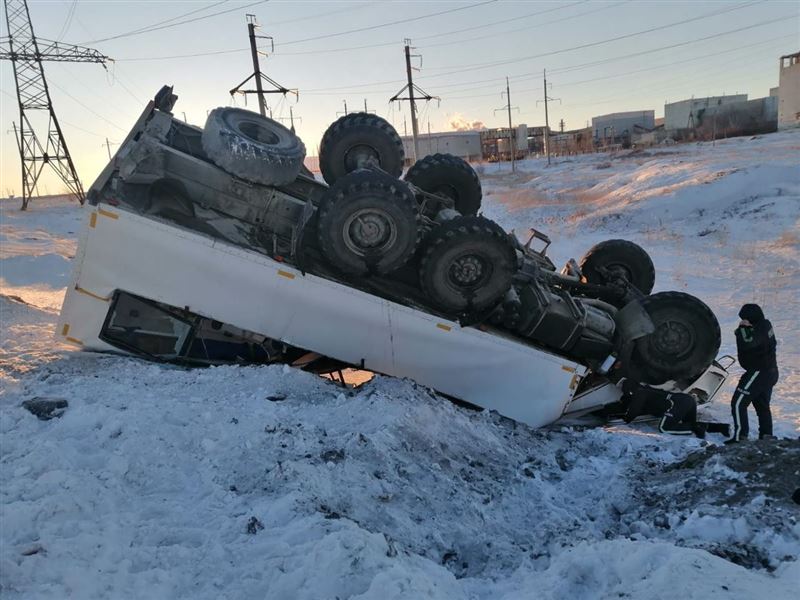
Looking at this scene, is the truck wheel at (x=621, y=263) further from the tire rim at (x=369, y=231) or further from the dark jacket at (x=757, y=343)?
the tire rim at (x=369, y=231)

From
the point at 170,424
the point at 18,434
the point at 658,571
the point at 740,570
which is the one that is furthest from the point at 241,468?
the point at 740,570

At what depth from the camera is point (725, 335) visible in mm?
8336

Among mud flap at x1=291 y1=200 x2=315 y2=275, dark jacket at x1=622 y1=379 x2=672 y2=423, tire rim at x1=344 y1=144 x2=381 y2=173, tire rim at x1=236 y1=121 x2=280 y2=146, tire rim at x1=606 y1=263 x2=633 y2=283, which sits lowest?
dark jacket at x1=622 y1=379 x2=672 y2=423

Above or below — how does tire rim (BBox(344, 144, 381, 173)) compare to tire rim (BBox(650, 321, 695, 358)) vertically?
above

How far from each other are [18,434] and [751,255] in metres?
13.3

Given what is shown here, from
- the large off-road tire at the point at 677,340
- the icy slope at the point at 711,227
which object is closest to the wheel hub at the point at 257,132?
the large off-road tire at the point at 677,340

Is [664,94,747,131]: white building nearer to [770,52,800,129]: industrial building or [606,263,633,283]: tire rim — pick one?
[770,52,800,129]: industrial building

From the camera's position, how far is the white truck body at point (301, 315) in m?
4.91

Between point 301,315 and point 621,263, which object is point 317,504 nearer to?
point 301,315

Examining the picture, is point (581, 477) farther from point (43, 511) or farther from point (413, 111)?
point (413, 111)

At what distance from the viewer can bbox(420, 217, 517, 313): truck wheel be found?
5344mm

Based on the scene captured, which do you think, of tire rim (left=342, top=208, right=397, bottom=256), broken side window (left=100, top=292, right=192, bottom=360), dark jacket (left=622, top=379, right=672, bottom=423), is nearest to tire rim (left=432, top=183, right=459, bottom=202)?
tire rim (left=342, top=208, right=397, bottom=256)

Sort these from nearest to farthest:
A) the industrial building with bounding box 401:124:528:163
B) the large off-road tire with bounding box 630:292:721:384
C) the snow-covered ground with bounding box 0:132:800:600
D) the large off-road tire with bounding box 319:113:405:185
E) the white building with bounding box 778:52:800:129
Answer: the snow-covered ground with bounding box 0:132:800:600 < the large off-road tire with bounding box 630:292:721:384 < the large off-road tire with bounding box 319:113:405:185 < the white building with bounding box 778:52:800:129 < the industrial building with bounding box 401:124:528:163

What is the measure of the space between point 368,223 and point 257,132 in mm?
1586
